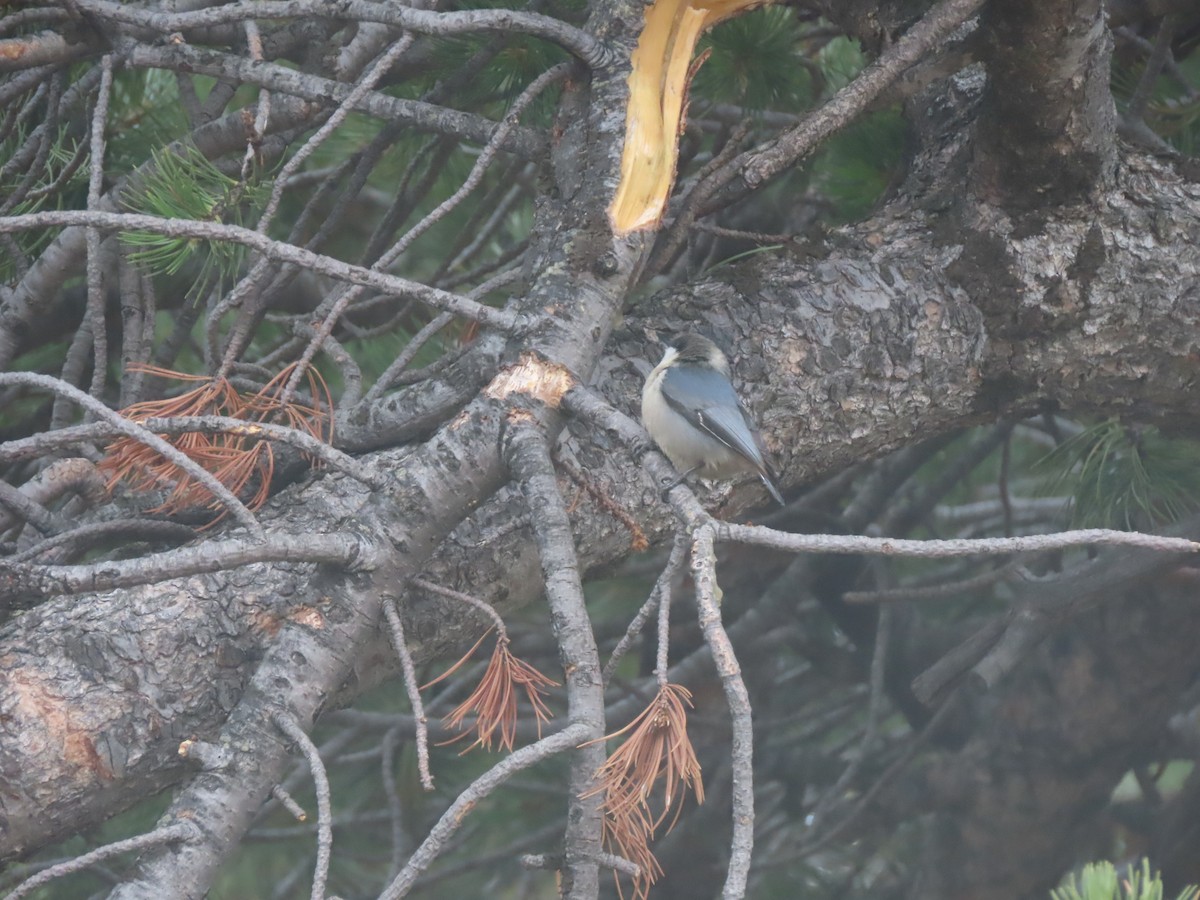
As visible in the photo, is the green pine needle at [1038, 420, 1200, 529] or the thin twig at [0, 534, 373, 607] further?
the green pine needle at [1038, 420, 1200, 529]

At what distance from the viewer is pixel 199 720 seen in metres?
1.58

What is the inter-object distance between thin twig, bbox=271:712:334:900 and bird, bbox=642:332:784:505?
884 millimetres

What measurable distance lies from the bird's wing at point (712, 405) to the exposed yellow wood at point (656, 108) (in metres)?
0.34

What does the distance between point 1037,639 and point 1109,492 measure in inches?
15.6

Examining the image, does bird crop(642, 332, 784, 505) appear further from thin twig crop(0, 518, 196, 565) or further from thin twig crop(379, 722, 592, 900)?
thin twig crop(379, 722, 592, 900)

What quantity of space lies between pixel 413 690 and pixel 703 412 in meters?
0.88

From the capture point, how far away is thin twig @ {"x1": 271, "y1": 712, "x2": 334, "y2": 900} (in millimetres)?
1086

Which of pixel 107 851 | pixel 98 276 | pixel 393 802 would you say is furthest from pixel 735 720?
pixel 393 802

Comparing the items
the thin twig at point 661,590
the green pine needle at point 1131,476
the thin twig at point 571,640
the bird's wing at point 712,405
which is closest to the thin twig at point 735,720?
the thin twig at point 661,590

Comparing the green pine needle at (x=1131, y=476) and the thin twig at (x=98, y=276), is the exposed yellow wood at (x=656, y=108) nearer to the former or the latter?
the thin twig at (x=98, y=276)

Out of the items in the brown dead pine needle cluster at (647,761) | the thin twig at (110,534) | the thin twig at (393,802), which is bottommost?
the thin twig at (393,802)

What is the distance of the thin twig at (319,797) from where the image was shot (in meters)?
1.09

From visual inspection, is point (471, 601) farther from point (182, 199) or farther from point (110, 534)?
point (182, 199)

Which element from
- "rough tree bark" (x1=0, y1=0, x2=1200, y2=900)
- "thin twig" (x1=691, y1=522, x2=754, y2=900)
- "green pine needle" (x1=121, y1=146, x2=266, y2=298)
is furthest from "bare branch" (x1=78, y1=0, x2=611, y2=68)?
"thin twig" (x1=691, y1=522, x2=754, y2=900)
